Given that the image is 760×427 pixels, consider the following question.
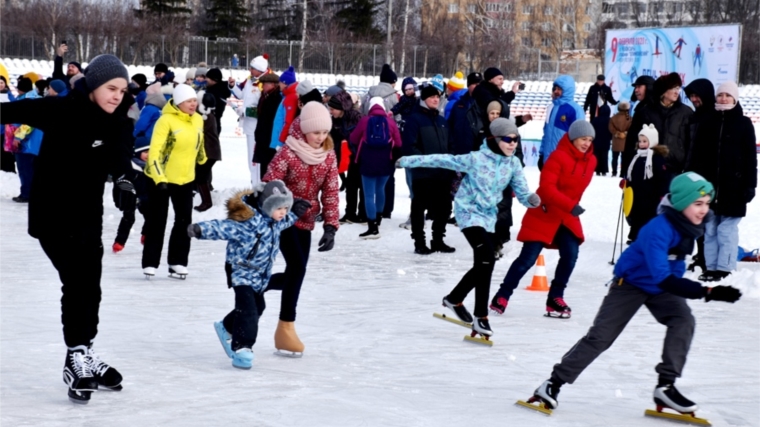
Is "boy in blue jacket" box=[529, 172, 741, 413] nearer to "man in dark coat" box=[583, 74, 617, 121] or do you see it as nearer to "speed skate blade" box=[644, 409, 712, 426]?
"speed skate blade" box=[644, 409, 712, 426]

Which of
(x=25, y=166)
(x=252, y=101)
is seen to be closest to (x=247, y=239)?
(x=252, y=101)

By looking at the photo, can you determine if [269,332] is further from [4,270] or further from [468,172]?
[4,270]

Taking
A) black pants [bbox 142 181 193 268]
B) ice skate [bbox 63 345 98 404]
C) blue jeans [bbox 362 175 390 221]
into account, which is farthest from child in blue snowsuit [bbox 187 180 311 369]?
blue jeans [bbox 362 175 390 221]

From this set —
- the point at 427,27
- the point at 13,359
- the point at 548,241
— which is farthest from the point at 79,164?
the point at 427,27

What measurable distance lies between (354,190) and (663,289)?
830 cm

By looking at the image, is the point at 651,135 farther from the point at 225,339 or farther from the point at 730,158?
the point at 225,339

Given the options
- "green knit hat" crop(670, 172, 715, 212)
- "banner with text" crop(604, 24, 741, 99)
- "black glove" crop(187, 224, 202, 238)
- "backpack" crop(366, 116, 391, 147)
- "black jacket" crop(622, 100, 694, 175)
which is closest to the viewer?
"green knit hat" crop(670, 172, 715, 212)

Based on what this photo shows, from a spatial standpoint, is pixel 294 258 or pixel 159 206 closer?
pixel 294 258

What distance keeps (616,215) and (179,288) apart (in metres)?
5.80

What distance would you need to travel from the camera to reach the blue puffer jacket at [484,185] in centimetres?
728

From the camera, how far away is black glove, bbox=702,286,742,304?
A: 470 cm

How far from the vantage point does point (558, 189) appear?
7.83 meters

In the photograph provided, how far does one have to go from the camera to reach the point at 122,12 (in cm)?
4819

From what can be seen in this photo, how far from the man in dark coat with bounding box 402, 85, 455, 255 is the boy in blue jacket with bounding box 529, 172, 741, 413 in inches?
234
